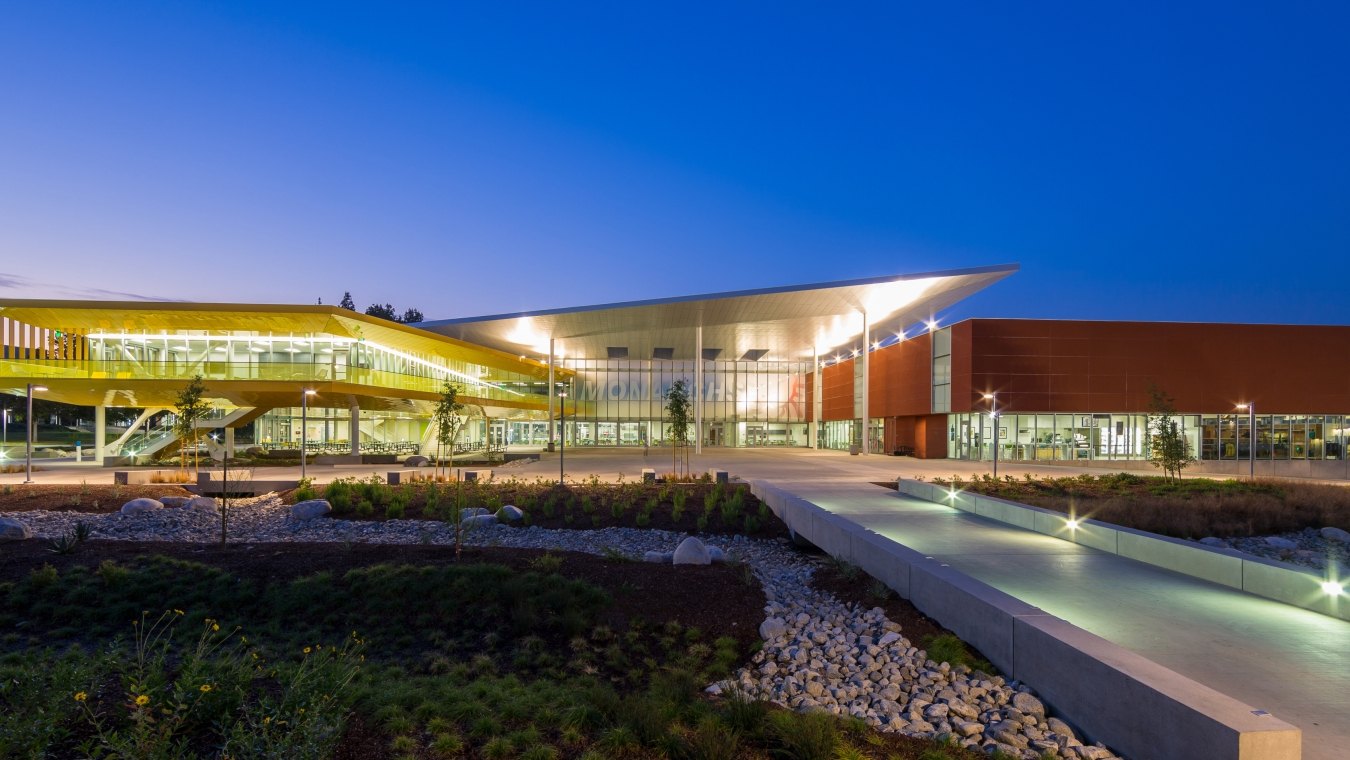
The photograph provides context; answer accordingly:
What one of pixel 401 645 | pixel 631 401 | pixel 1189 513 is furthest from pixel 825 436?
pixel 401 645

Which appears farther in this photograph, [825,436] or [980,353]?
[825,436]

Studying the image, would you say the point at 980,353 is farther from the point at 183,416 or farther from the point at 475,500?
the point at 183,416

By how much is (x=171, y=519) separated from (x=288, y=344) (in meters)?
24.0

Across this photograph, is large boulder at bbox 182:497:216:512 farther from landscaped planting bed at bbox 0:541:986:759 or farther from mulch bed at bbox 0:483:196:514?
landscaped planting bed at bbox 0:541:986:759

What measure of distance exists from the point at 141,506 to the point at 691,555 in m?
14.5

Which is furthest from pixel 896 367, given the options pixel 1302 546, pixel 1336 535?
pixel 1302 546

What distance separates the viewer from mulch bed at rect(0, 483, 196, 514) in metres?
18.2

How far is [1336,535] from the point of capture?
54.1ft

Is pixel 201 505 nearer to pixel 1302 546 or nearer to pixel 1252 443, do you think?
pixel 1302 546

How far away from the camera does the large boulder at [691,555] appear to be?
467 inches

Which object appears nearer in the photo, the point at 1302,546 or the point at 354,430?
the point at 1302,546

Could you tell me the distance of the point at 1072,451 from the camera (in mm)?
39500

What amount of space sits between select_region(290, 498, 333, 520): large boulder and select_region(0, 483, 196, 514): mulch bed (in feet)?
15.8

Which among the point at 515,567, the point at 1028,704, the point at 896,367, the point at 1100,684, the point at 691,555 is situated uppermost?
the point at 896,367
